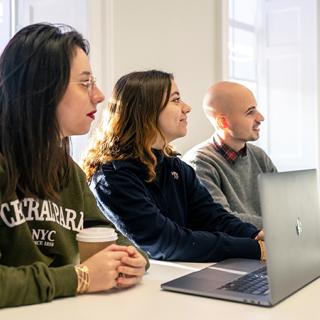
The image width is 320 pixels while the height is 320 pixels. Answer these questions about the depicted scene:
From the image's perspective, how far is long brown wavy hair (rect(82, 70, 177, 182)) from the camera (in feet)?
5.64

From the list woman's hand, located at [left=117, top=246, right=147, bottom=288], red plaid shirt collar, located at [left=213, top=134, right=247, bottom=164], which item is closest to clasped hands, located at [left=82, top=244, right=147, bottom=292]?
woman's hand, located at [left=117, top=246, right=147, bottom=288]

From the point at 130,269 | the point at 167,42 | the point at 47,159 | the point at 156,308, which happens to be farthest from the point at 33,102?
the point at 167,42

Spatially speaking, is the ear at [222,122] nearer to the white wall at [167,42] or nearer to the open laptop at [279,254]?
the white wall at [167,42]

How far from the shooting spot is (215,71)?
318cm

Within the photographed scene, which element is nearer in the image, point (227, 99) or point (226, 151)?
point (226, 151)

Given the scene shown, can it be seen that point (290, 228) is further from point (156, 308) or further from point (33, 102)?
point (33, 102)

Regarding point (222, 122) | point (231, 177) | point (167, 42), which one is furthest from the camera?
point (167, 42)

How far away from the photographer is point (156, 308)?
Result: 1.02m

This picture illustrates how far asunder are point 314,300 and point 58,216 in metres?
0.61

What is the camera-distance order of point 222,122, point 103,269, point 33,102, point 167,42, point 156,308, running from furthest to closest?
point 167,42, point 222,122, point 33,102, point 103,269, point 156,308

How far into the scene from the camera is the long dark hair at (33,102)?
3.99 feet

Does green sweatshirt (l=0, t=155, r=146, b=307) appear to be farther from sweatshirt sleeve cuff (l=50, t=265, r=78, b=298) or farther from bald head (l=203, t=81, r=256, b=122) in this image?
bald head (l=203, t=81, r=256, b=122)

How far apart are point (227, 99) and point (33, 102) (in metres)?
1.45

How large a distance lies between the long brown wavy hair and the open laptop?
1.73 feet
